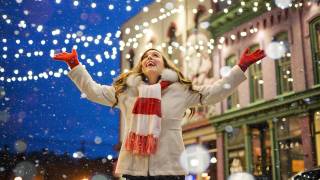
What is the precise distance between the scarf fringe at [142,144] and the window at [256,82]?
13429 mm

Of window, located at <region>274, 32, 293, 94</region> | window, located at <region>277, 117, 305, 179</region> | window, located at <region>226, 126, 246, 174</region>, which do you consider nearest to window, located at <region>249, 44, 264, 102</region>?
window, located at <region>274, 32, 293, 94</region>

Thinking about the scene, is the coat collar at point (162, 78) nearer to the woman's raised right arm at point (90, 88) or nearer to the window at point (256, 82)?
the woman's raised right arm at point (90, 88)

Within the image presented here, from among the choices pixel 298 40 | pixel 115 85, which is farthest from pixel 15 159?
pixel 115 85

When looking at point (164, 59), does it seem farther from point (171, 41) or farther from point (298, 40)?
point (171, 41)

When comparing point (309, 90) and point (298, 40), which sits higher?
point (298, 40)

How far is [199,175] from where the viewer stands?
19422mm

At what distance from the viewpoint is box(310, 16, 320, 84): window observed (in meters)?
15.1

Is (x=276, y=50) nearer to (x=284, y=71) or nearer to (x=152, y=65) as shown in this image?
(x=284, y=71)

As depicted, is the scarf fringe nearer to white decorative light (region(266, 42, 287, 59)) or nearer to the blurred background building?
the blurred background building

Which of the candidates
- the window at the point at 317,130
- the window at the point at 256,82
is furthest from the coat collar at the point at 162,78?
the window at the point at 256,82

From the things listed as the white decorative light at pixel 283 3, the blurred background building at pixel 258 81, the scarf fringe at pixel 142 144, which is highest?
the white decorative light at pixel 283 3

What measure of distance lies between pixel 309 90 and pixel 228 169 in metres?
4.81

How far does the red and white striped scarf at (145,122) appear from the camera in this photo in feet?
14.1

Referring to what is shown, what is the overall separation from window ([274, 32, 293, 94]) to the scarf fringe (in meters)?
12.5
